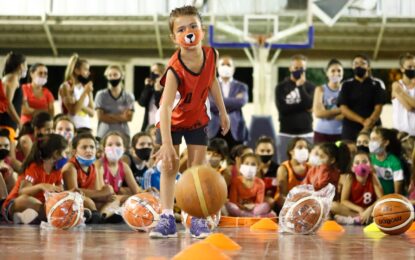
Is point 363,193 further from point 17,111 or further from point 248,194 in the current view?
point 17,111

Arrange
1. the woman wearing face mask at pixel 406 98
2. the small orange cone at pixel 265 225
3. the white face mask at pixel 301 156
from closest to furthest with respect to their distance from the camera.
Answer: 1. the small orange cone at pixel 265 225
2. the white face mask at pixel 301 156
3. the woman wearing face mask at pixel 406 98

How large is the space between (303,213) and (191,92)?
1.63 meters

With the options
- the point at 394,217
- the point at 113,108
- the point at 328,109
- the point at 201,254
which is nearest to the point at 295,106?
the point at 328,109

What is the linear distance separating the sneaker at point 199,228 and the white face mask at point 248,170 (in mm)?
4165

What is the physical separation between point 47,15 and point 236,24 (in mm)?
5749

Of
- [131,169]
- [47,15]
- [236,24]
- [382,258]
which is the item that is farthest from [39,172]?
[47,15]

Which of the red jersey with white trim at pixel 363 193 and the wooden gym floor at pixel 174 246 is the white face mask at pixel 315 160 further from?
the wooden gym floor at pixel 174 246

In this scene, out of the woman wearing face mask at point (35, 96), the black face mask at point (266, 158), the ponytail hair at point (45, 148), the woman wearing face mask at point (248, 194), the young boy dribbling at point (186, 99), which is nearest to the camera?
the young boy dribbling at point (186, 99)

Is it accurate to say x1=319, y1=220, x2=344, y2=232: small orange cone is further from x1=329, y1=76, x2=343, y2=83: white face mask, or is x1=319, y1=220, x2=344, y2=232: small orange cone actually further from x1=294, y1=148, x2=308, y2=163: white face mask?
x1=329, y1=76, x2=343, y2=83: white face mask

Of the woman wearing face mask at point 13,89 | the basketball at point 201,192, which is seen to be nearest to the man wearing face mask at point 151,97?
the woman wearing face mask at point 13,89

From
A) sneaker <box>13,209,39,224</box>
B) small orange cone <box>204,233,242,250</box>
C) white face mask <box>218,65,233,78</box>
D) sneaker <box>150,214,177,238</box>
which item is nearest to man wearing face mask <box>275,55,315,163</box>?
white face mask <box>218,65,233,78</box>

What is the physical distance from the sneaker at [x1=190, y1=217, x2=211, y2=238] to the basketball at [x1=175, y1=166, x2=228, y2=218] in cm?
58

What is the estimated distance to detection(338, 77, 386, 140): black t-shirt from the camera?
39.8ft

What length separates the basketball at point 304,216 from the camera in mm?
7551
